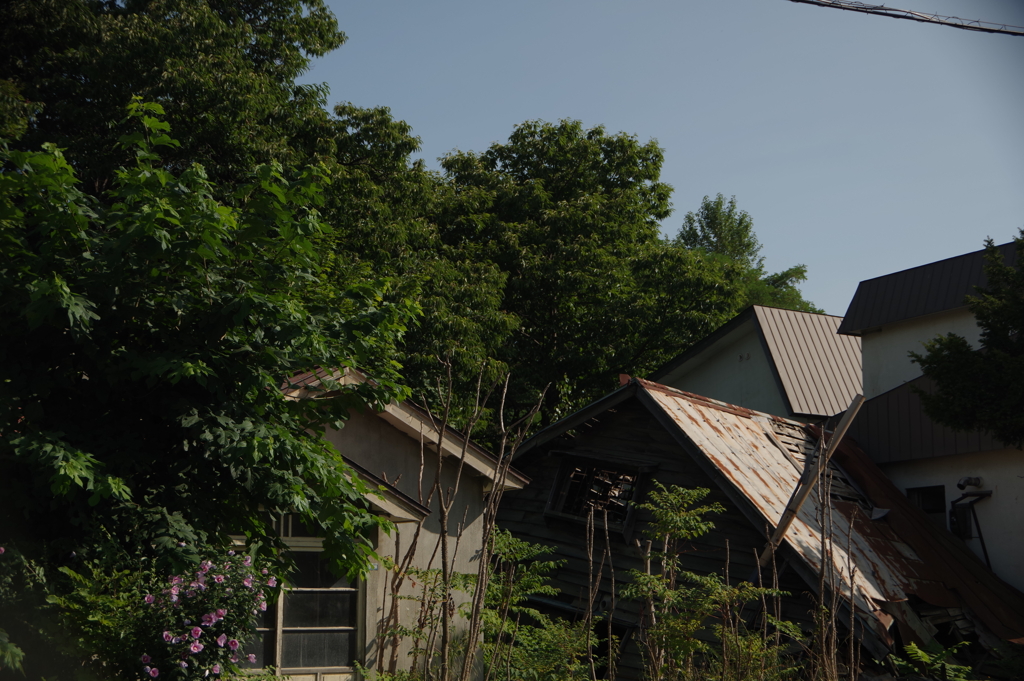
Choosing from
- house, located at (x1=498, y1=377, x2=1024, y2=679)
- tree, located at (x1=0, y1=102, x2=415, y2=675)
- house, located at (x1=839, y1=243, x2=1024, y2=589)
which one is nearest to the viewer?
tree, located at (x1=0, y1=102, x2=415, y2=675)

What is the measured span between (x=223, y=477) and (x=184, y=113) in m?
11.2

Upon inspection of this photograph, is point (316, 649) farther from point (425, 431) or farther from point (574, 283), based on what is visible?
point (574, 283)

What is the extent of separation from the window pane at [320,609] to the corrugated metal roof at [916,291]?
1310 centimetres

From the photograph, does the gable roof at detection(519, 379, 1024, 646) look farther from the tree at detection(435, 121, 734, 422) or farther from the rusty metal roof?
the tree at detection(435, 121, 734, 422)

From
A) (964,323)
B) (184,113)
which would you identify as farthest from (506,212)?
(964,323)

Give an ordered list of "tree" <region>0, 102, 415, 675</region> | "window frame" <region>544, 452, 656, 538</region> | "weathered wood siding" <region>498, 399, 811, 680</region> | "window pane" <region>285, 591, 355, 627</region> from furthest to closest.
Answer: "window frame" <region>544, 452, 656, 538</region> < "weathered wood siding" <region>498, 399, 811, 680</region> < "window pane" <region>285, 591, 355, 627</region> < "tree" <region>0, 102, 415, 675</region>

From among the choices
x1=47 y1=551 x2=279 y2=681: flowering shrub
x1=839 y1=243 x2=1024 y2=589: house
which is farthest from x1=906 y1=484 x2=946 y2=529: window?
x1=47 y1=551 x2=279 y2=681: flowering shrub

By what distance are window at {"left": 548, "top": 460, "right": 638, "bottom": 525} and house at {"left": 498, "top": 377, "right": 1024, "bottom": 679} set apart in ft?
0.07

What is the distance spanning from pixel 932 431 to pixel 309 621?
38.3 feet

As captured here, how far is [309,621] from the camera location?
10484mm

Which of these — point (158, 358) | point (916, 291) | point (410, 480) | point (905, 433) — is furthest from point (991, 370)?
point (158, 358)

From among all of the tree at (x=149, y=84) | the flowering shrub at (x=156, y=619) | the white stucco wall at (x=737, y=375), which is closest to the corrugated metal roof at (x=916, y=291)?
the white stucco wall at (x=737, y=375)

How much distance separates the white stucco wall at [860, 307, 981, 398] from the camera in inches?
687

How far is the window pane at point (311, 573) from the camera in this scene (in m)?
10.5
